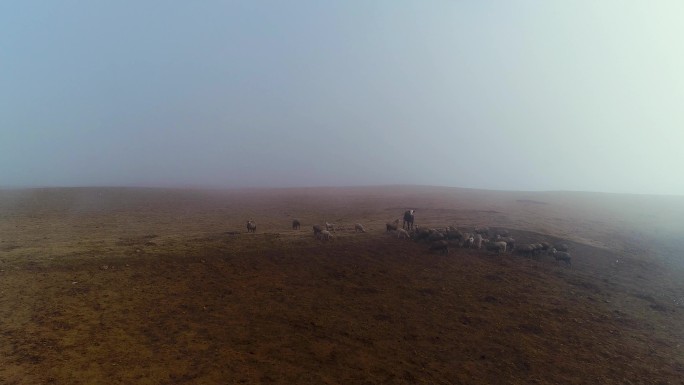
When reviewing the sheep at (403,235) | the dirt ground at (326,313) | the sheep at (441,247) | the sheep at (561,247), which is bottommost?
the dirt ground at (326,313)

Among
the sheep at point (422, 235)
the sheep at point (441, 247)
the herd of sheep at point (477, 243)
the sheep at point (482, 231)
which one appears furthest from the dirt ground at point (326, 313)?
the sheep at point (482, 231)

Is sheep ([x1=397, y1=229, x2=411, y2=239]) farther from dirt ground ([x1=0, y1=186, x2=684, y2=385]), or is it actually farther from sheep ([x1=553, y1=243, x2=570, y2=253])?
sheep ([x1=553, y1=243, x2=570, y2=253])

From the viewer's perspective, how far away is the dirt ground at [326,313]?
1022 cm

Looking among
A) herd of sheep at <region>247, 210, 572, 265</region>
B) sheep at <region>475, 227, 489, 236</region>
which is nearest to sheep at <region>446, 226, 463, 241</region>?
herd of sheep at <region>247, 210, 572, 265</region>

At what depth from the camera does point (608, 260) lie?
22031 mm

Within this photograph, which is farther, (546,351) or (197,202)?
(197,202)

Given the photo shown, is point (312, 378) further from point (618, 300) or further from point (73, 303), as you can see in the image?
point (618, 300)

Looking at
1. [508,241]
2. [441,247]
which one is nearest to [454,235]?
[441,247]

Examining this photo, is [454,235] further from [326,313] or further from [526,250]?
[326,313]

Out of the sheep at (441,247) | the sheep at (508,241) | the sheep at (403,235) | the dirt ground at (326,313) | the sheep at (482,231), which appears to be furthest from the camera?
the sheep at (482,231)

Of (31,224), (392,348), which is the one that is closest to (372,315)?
(392,348)

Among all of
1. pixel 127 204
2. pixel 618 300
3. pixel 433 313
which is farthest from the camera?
pixel 127 204

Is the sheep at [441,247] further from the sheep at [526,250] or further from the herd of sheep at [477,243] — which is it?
the sheep at [526,250]

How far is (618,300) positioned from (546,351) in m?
7.23
